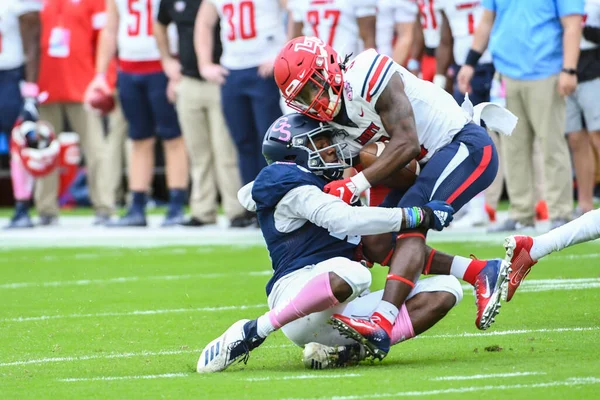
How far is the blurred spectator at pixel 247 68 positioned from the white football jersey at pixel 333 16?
0.33m

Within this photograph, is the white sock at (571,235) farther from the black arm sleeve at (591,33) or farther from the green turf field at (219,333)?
the black arm sleeve at (591,33)

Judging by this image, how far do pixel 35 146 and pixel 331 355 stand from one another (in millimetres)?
7592

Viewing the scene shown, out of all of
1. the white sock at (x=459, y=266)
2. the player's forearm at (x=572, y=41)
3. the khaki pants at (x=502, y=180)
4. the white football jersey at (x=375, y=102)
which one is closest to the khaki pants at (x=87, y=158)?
the khaki pants at (x=502, y=180)

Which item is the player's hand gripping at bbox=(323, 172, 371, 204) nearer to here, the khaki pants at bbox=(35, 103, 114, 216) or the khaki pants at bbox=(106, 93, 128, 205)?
the khaki pants at bbox=(35, 103, 114, 216)

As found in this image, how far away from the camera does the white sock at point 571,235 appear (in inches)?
234

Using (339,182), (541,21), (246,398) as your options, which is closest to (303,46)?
(339,182)

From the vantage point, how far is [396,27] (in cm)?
1159

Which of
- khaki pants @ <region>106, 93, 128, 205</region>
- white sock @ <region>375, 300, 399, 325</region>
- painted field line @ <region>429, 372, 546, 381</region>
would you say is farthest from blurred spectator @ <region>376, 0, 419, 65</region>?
painted field line @ <region>429, 372, 546, 381</region>

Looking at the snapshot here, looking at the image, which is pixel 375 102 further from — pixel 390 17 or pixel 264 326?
pixel 390 17

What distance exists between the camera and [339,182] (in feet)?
17.8

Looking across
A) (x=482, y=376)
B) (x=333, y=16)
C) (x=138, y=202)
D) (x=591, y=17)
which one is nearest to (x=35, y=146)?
(x=138, y=202)

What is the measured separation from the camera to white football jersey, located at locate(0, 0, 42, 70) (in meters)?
12.4

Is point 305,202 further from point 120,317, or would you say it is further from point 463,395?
point 120,317

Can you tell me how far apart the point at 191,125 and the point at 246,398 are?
7664 mm
